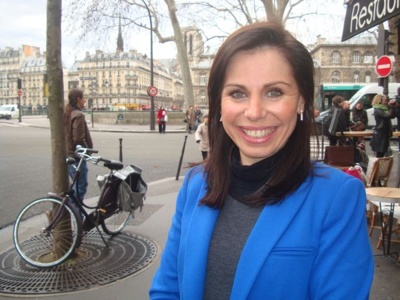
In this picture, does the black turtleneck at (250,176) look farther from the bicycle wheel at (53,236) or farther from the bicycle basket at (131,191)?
the bicycle basket at (131,191)

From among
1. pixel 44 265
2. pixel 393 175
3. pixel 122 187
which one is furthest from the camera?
pixel 393 175

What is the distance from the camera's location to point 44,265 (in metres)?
4.05

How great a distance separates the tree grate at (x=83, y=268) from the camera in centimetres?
367

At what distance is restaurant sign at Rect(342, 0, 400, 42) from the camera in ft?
10.4

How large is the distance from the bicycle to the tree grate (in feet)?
0.40

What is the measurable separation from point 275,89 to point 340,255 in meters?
0.60

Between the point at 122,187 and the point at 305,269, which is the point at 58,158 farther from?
the point at 305,269

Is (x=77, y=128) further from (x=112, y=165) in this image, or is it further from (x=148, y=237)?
(x=148, y=237)

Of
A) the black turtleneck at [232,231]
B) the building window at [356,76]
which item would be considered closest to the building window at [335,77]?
the building window at [356,76]

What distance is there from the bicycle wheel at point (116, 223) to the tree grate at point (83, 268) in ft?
0.54

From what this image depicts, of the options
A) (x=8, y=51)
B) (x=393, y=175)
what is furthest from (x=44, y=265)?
(x=8, y=51)

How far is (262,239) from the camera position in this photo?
50.5 inches

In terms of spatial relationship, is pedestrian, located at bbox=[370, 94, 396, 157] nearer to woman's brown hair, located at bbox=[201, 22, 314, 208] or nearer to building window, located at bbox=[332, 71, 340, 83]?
woman's brown hair, located at bbox=[201, 22, 314, 208]

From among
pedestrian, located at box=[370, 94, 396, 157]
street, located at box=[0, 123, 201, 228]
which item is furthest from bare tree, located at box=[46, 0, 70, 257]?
pedestrian, located at box=[370, 94, 396, 157]
